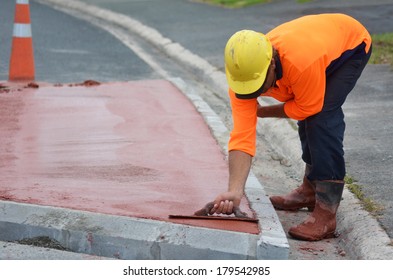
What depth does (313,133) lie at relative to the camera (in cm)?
555

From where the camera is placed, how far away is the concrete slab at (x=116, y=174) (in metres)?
5.07

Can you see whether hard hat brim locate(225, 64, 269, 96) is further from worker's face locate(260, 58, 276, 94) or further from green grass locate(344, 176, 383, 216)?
green grass locate(344, 176, 383, 216)

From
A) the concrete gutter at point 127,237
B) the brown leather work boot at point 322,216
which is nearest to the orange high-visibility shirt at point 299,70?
the brown leather work boot at point 322,216

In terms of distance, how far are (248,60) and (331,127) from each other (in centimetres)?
71

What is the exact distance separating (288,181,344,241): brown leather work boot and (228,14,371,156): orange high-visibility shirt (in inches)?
19.2

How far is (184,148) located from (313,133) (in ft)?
6.45

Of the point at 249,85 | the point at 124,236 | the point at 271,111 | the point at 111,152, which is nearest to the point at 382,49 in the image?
the point at 111,152

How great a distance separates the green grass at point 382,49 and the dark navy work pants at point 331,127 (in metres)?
5.46

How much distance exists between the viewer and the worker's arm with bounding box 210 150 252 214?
5.26 metres

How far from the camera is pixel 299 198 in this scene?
20.4 ft

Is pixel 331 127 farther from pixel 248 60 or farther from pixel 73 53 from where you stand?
pixel 73 53

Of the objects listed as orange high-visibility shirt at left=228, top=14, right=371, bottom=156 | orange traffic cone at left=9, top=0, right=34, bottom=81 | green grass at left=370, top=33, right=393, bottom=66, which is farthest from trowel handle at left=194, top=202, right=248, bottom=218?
green grass at left=370, top=33, right=393, bottom=66

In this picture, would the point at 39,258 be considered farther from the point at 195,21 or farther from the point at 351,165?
the point at 195,21

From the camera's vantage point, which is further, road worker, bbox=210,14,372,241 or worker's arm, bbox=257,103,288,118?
worker's arm, bbox=257,103,288,118
